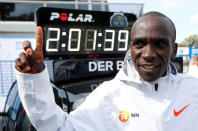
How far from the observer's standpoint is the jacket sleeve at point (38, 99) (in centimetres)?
127

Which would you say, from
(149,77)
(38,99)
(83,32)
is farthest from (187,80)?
(83,32)

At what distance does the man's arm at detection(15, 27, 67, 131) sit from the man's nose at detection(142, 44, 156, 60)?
0.52 metres

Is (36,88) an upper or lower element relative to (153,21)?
lower

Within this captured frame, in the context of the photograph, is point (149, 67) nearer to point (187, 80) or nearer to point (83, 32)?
point (187, 80)

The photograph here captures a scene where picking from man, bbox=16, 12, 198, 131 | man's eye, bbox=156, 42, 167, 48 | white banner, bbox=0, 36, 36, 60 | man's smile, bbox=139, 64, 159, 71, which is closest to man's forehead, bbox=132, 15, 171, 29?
man, bbox=16, 12, 198, 131

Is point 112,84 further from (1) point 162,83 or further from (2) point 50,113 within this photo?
(2) point 50,113

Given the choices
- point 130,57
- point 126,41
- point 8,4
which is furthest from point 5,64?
point 130,57

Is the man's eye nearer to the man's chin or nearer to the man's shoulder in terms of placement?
the man's chin

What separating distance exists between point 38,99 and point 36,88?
0.05 meters

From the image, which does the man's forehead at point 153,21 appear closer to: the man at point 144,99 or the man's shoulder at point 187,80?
the man at point 144,99

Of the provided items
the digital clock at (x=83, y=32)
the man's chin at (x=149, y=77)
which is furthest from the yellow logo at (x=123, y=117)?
the digital clock at (x=83, y=32)

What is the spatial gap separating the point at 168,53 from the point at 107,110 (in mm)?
448

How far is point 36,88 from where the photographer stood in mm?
1287

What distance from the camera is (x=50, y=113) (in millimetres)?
1328
